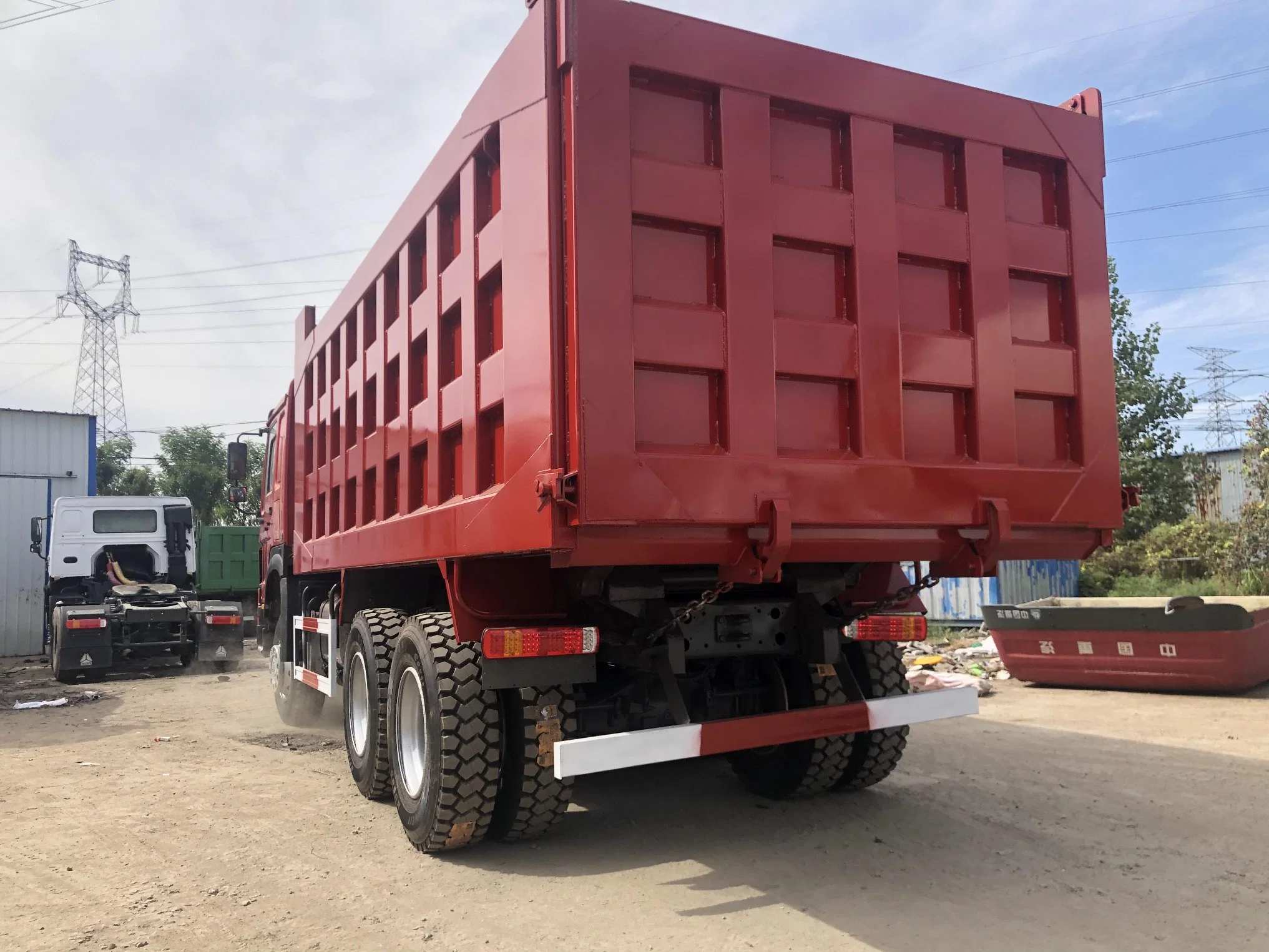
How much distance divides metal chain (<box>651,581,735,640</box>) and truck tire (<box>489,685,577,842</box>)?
0.55 meters

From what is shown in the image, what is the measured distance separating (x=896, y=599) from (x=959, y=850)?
124 centimetres

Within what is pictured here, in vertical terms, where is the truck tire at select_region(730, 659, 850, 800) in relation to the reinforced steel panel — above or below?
below

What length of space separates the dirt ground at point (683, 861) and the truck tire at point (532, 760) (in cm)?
19

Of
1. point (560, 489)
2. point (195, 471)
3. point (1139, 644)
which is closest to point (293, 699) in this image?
point (560, 489)

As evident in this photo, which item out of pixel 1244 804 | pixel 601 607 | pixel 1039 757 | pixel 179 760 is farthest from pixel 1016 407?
→ pixel 179 760

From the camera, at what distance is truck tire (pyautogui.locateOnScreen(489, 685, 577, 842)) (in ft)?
14.1

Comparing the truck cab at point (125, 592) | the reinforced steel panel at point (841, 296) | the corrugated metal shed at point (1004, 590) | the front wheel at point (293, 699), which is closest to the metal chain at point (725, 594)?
the reinforced steel panel at point (841, 296)

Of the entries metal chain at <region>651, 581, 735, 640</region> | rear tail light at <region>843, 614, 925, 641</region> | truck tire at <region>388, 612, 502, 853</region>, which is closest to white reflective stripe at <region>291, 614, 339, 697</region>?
truck tire at <region>388, 612, 502, 853</region>

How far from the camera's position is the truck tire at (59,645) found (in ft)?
43.9

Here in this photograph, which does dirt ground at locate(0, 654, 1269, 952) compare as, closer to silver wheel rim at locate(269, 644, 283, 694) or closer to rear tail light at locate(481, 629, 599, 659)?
rear tail light at locate(481, 629, 599, 659)

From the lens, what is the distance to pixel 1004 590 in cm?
1535

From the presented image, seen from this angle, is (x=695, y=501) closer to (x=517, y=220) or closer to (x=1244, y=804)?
(x=517, y=220)

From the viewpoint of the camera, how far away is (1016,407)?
4438 mm

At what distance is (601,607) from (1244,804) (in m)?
3.90
